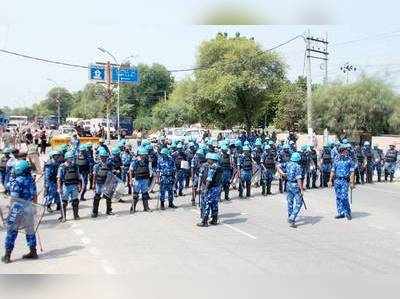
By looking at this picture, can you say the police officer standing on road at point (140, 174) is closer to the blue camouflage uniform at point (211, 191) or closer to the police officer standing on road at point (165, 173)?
the police officer standing on road at point (165, 173)

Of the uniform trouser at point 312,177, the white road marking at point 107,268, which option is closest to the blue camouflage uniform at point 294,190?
the white road marking at point 107,268

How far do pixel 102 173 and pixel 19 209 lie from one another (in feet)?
15.2

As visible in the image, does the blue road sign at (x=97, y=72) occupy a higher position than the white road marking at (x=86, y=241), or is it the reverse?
the blue road sign at (x=97, y=72)

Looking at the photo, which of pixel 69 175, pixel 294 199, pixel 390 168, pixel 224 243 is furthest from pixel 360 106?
pixel 224 243

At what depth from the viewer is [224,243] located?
1057 cm

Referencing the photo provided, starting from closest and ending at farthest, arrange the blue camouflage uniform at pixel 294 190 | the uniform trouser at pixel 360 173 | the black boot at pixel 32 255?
the black boot at pixel 32 255 < the blue camouflage uniform at pixel 294 190 < the uniform trouser at pixel 360 173

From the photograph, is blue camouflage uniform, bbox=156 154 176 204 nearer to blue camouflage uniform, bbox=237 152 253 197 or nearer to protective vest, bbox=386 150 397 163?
blue camouflage uniform, bbox=237 152 253 197

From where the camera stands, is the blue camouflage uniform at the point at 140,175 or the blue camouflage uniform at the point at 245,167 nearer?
the blue camouflage uniform at the point at 140,175

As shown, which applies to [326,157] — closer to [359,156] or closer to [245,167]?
[359,156]

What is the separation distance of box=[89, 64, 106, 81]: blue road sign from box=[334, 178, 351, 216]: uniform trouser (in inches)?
1028

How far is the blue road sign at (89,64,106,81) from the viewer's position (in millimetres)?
36750

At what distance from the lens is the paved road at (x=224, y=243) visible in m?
8.67

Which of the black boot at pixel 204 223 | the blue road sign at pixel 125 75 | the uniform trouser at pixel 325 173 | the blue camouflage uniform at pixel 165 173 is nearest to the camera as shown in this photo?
→ the black boot at pixel 204 223

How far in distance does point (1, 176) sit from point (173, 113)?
4987 centimetres
